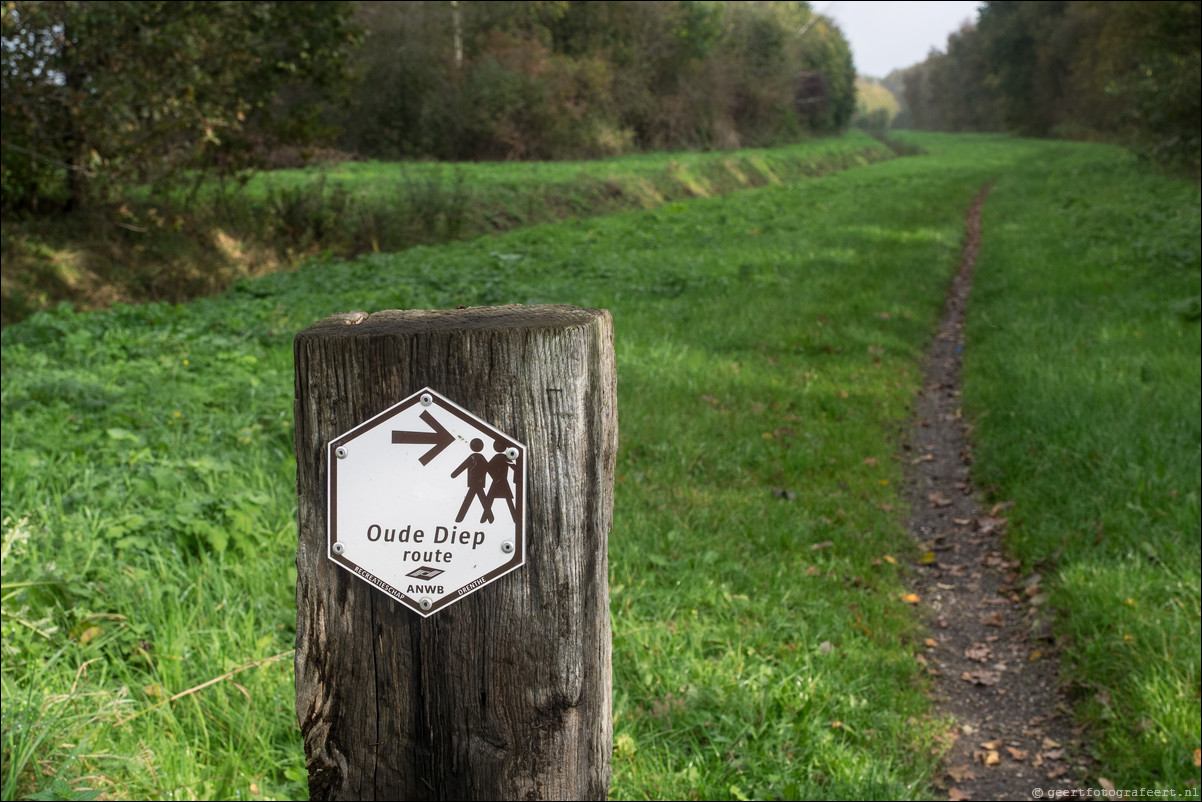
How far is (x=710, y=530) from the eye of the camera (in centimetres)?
505

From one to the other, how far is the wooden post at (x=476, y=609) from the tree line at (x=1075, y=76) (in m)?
26.3

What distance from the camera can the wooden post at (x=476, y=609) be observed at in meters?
1.47

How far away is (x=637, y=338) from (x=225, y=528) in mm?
5107

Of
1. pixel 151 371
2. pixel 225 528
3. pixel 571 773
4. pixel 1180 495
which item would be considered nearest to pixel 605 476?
pixel 571 773

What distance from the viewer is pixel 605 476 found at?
158 centimetres

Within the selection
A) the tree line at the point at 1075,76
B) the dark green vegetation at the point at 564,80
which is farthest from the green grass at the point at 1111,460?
the dark green vegetation at the point at 564,80

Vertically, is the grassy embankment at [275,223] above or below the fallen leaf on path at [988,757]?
above

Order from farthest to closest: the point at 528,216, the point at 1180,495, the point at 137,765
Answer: the point at 528,216
the point at 1180,495
the point at 137,765

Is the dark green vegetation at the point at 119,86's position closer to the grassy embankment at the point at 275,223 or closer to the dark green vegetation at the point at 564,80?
the grassy embankment at the point at 275,223

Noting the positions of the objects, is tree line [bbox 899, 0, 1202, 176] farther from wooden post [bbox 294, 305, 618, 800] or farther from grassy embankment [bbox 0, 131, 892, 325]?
wooden post [bbox 294, 305, 618, 800]

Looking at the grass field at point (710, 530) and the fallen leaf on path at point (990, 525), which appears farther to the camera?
the fallen leaf on path at point (990, 525)

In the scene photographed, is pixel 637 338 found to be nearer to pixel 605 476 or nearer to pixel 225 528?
pixel 225 528

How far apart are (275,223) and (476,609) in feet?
52.3

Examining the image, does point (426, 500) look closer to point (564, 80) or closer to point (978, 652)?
point (978, 652)
